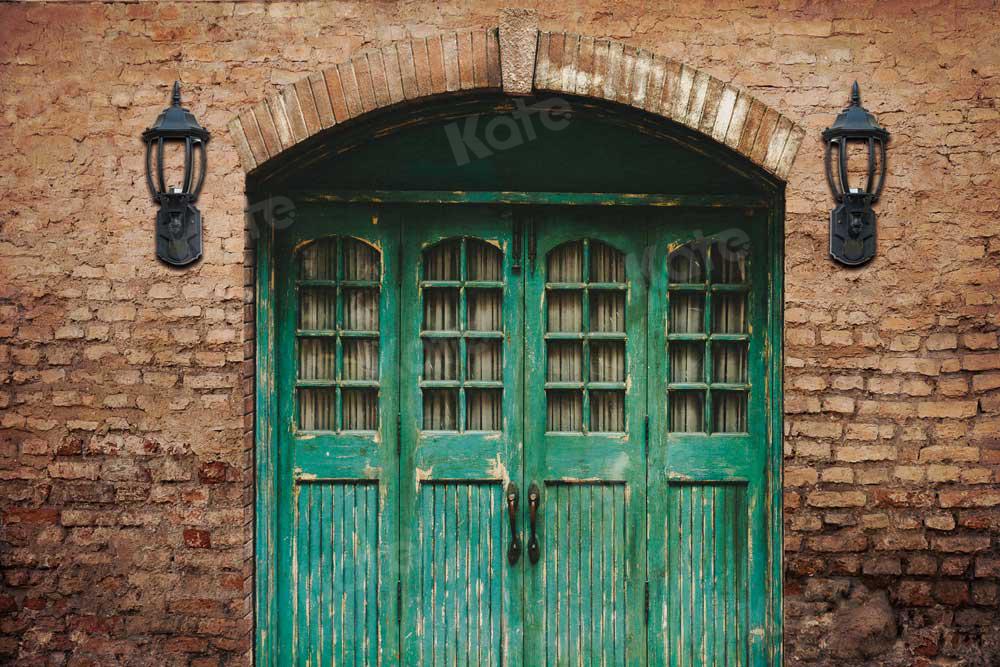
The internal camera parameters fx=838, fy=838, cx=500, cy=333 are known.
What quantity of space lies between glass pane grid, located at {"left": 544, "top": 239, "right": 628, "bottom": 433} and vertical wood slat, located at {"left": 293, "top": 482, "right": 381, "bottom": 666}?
3.21 feet

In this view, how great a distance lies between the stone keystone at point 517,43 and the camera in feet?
11.4

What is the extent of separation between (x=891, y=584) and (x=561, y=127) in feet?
7.97

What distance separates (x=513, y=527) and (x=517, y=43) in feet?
6.98

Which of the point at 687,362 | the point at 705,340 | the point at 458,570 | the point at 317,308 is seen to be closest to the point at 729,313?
the point at 705,340

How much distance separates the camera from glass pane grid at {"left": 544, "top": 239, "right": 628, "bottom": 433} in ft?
12.8

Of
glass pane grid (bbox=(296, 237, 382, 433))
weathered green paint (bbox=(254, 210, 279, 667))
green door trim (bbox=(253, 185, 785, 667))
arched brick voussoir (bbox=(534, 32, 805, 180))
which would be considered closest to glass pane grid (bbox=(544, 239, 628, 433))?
green door trim (bbox=(253, 185, 785, 667))

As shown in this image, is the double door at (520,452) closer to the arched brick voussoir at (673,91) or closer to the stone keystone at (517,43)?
the arched brick voussoir at (673,91)

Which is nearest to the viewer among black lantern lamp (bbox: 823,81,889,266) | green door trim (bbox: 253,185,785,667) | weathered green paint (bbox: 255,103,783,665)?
black lantern lamp (bbox: 823,81,889,266)

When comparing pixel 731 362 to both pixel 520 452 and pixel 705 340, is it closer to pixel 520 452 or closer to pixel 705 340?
pixel 705 340

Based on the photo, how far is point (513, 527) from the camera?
151 inches

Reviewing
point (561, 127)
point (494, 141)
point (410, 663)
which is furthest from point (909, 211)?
point (410, 663)

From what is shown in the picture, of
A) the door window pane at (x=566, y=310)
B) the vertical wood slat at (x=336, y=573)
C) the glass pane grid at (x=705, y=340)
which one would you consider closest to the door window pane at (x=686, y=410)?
the glass pane grid at (x=705, y=340)
